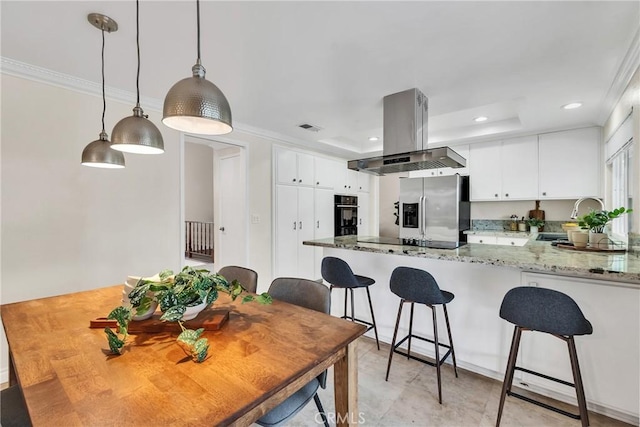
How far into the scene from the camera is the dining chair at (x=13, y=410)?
100 centimetres

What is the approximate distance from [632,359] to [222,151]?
4313mm

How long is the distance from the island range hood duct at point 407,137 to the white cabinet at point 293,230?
5.34 ft

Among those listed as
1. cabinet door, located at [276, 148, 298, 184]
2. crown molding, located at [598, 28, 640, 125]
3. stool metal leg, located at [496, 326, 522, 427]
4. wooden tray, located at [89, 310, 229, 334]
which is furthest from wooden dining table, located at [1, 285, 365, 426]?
cabinet door, located at [276, 148, 298, 184]

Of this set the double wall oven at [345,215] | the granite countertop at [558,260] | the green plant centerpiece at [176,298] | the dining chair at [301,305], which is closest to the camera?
the green plant centerpiece at [176,298]

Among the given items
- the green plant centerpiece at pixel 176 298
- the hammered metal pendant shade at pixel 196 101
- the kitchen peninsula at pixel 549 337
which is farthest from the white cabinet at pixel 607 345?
the hammered metal pendant shade at pixel 196 101

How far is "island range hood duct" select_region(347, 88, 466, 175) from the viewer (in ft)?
8.41

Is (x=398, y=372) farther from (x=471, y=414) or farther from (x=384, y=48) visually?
(x=384, y=48)

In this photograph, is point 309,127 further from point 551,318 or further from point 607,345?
point 607,345

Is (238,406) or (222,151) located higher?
(222,151)

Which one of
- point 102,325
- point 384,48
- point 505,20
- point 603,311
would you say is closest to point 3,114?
point 102,325

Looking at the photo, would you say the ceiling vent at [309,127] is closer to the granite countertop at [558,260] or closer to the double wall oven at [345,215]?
the double wall oven at [345,215]

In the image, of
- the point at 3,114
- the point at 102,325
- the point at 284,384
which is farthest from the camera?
the point at 3,114

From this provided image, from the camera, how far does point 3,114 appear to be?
2078 millimetres

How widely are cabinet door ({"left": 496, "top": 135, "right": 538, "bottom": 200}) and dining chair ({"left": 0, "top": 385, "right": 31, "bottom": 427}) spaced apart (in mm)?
4981
